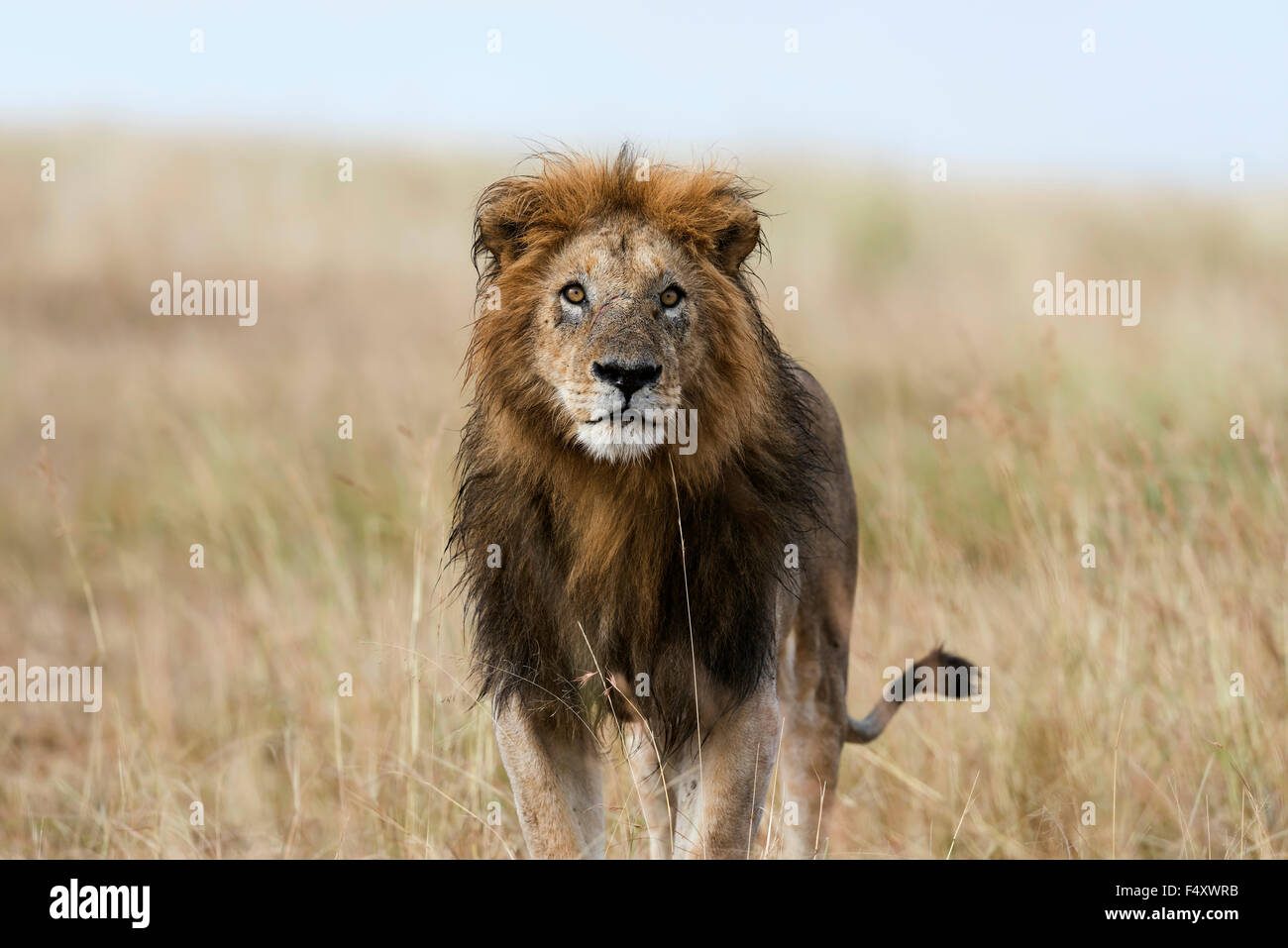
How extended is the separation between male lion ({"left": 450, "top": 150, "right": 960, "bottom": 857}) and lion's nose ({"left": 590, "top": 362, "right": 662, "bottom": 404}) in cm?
11

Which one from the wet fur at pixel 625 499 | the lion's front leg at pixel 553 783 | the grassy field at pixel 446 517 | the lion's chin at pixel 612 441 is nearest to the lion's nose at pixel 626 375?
the lion's chin at pixel 612 441

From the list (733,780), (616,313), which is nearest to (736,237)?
(616,313)

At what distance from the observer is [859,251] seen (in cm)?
2025

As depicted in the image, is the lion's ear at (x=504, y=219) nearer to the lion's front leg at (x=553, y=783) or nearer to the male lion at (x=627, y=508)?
the male lion at (x=627, y=508)

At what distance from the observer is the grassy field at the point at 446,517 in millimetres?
6000

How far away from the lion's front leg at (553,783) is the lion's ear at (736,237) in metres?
1.56

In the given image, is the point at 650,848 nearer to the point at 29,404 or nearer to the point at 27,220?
the point at 29,404

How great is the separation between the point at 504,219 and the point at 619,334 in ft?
2.35

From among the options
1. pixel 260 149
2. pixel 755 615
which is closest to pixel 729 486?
pixel 755 615

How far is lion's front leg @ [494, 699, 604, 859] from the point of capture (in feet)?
14.3

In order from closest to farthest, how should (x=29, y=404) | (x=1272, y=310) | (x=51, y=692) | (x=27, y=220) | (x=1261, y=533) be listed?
1. (x=1261, y=533)
2. (x=51, y=692)
3. (x=29, y=404)
4. (x=1272, y=310)
5. (x=27, y=220)

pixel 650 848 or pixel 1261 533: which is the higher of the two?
pixel 1261 533
